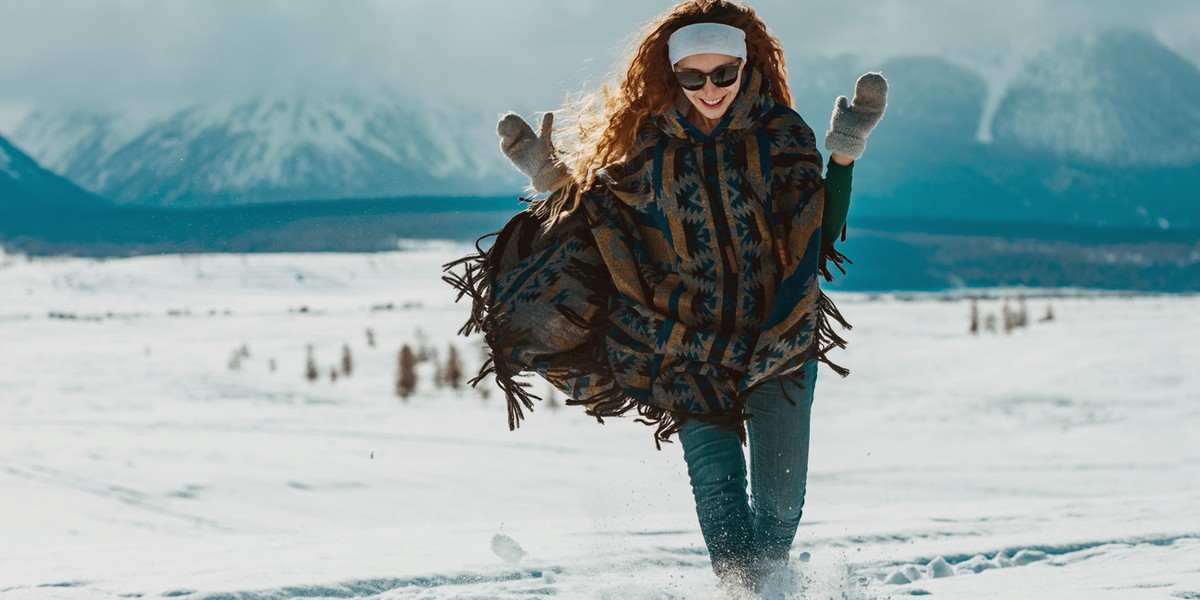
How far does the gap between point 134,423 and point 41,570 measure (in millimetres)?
6285

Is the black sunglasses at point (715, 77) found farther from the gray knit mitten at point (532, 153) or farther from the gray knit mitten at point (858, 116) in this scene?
the gray knit mitten at point (532, 153)

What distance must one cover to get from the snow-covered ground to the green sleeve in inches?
36.3

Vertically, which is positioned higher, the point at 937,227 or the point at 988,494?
the point at 937,227

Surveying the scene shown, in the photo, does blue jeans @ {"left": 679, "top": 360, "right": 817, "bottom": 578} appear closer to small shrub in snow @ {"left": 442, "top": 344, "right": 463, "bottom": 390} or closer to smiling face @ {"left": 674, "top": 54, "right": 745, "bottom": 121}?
smiling face @ {"left": 674, "top": 54, "right": 745, "bottom": 121}

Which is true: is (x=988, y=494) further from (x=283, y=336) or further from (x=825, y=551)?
(x=283, y=336)

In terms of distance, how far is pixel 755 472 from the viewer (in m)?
2.94

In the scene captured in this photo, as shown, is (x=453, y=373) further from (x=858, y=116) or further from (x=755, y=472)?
(x=858, y=116)

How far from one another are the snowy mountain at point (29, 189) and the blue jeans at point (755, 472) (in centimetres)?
10449

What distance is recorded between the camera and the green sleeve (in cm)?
288

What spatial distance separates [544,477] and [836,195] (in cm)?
509

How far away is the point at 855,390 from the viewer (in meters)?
12.4

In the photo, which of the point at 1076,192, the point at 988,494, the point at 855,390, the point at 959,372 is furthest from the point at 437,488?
the point at 1076,192

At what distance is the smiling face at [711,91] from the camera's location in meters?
2.85

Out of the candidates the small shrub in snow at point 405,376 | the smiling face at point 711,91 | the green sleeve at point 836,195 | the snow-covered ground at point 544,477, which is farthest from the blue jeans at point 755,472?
the small shrub in snow at point 405,376
